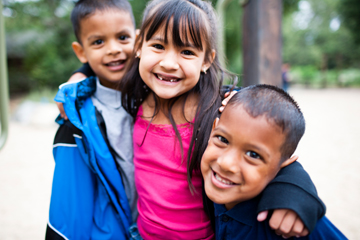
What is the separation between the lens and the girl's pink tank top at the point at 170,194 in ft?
→ 4.46

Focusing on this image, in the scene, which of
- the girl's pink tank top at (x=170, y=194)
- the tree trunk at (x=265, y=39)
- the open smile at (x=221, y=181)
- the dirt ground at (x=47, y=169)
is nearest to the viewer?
the open smile at (x=221, y=181)

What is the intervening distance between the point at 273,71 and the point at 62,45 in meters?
11.4

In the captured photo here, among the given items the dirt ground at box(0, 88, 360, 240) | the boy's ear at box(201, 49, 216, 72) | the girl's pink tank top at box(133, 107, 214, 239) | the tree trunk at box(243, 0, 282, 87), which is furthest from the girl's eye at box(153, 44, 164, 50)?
the dirt ground at box(0, 88, 360, 240)

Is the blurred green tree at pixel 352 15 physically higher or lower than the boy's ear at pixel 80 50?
higher

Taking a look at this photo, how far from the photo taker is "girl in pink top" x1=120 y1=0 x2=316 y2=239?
1.28m

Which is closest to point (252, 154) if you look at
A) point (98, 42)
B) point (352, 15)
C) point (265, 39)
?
point (98, 42)

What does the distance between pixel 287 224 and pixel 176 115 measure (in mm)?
764

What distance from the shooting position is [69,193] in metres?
1.49

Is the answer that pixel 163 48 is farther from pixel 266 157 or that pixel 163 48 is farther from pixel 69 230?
pixel 69 230

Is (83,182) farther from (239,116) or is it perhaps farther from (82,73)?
(239,116)

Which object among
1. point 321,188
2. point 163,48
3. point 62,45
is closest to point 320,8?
point 62,45

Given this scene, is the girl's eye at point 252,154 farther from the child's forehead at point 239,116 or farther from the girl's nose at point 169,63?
the girl's nose at point 169,63

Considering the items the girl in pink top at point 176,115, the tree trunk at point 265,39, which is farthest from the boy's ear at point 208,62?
the tree trunk at point 265,39

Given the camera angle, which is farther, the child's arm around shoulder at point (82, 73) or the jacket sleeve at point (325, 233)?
the child's arm around shoulder at point (82, 73)
